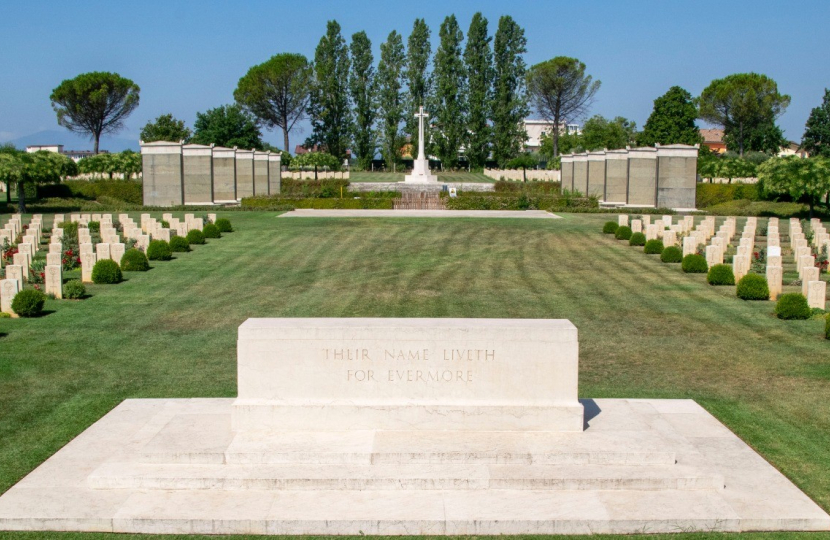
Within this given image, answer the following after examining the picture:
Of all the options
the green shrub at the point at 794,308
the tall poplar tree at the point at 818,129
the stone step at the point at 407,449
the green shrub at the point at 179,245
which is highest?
the tall poplar tree at the point at 818,129

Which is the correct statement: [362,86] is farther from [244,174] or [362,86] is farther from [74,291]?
[74,291]

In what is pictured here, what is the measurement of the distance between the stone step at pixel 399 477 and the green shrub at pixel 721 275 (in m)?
11.8

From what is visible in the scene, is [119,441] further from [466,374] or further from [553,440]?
[553,440]

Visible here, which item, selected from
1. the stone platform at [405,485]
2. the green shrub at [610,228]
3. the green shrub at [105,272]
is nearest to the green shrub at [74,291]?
the green shrub at [105,272]

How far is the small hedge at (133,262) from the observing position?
19.5 m

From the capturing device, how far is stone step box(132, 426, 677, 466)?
683 centimetres

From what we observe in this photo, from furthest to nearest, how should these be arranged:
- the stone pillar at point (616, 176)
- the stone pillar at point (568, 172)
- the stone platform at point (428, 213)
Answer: the stone pillar at point (568, 172) < the stone pillar at point (616, 176) < the stone platform at point (428, 213)

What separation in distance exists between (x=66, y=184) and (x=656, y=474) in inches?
1754

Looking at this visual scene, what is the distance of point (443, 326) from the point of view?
287 inches

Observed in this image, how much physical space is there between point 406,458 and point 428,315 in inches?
309

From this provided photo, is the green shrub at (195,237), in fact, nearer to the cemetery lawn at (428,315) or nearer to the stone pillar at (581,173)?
the cemetery lawn at (428,315)

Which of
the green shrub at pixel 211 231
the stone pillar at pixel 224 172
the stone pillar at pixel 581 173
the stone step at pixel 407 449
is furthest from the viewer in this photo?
the stone pillar at pixel 581 173

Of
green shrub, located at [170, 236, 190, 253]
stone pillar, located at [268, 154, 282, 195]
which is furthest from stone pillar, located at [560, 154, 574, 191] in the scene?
green shrub, located at [170, 236, 190, 253]

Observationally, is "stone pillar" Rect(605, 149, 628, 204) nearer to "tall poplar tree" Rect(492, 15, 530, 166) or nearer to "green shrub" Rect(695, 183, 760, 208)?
"green shrub" Rect(695, 183, 760, 208)
